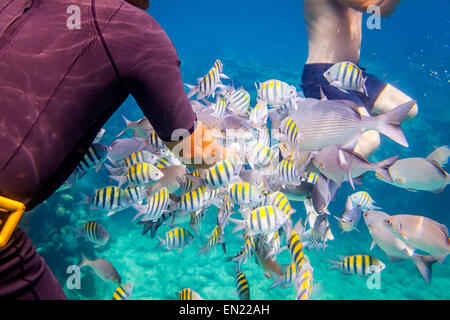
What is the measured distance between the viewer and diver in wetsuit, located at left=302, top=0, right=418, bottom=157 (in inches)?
157

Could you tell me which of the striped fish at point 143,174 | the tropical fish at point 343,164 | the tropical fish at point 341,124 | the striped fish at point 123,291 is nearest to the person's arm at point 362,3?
the tropical fish at point 341,124

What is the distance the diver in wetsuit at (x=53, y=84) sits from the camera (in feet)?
3.33

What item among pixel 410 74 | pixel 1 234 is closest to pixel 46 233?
pixel 1 234

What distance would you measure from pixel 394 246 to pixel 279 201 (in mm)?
1861

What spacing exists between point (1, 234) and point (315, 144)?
7.62 feet

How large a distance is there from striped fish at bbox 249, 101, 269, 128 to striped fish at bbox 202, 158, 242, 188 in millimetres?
1094

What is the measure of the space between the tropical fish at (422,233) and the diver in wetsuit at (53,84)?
3314 mm

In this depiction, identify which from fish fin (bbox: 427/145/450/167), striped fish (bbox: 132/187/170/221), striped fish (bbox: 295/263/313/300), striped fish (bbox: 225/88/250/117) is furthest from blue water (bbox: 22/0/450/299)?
fish fin (bbox: 427/145/450/167)

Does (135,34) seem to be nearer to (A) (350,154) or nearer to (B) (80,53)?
(B) (80,53)

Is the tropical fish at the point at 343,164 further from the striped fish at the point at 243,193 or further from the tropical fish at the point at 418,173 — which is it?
the tropical fish at the point at 418,173

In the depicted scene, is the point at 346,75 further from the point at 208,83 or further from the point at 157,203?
the point at 157,203

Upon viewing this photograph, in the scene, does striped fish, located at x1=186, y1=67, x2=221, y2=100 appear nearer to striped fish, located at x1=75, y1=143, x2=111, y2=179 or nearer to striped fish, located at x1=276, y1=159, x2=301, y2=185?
striped fish, located at x1=75, y1=143, x2=111, y2=179

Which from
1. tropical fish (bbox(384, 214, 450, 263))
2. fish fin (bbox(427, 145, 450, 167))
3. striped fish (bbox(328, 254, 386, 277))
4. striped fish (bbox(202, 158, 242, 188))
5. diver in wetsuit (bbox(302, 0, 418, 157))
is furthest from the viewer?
diver in wetsuit (bbox(302, 0, 418, 157))

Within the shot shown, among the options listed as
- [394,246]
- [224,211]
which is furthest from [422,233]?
[224,211]
